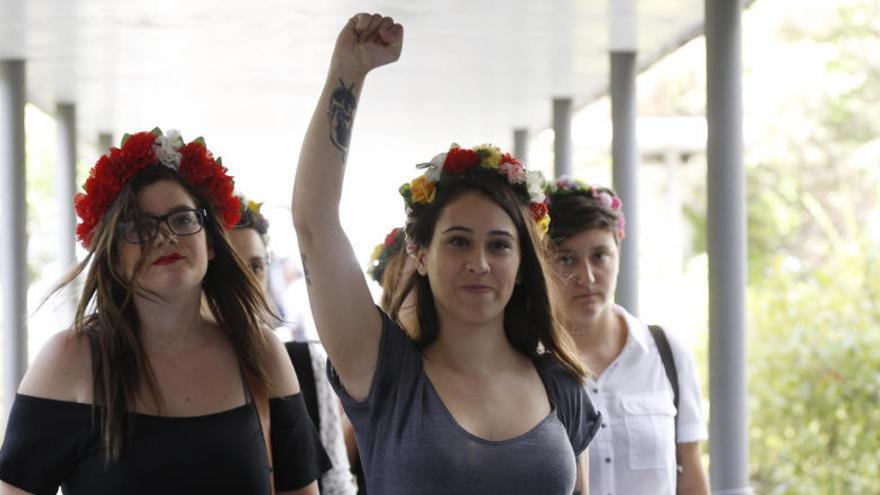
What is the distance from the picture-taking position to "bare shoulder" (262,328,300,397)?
10.9ft

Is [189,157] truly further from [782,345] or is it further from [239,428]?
[782,345]

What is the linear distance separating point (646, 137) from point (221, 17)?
10.6 meters

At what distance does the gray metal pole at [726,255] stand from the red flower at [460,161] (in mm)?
3515

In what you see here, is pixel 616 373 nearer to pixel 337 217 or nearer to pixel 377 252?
pixel 337 217

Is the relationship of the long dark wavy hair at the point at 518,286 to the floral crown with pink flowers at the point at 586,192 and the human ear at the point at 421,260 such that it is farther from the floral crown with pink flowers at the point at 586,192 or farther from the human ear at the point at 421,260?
the floral crown with pink flowers at the point at 586,192

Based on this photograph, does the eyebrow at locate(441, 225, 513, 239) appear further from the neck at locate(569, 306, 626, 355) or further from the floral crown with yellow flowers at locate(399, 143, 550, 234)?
the neck at locate(569, 306, 626, 355)

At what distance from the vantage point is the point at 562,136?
A: 1104cm

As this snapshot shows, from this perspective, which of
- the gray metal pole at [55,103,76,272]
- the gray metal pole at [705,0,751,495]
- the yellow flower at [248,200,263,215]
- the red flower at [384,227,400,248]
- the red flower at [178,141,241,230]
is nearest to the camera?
the red flower at [178,141,241,230]

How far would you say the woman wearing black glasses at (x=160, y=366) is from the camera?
3.01 metres

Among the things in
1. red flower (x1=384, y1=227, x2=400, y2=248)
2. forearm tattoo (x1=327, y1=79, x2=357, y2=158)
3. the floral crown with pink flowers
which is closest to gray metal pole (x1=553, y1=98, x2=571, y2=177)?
red flower (x1=384, y1=227, x2=400, y2=248)

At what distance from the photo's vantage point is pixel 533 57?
9.10m

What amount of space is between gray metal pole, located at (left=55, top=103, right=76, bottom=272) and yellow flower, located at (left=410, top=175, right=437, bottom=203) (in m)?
8.43

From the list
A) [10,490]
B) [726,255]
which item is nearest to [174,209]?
[10,490]

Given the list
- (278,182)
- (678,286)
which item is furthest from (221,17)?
(278,182)
